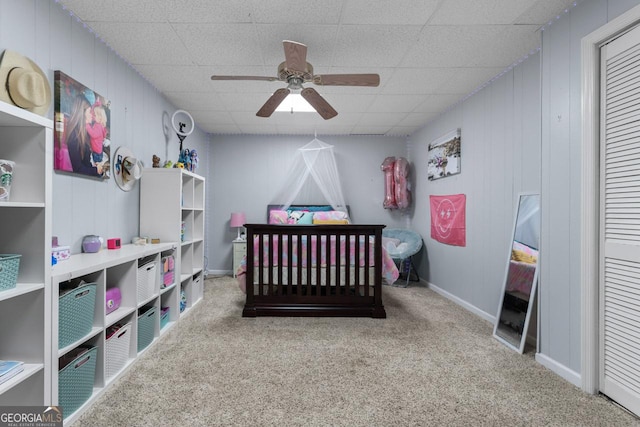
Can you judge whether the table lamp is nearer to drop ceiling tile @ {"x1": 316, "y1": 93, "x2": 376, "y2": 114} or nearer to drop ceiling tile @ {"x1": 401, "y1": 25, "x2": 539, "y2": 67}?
drop ceiling tile @ {"x1": 316, "y1": 93, "x2": 376, "y2": 114}

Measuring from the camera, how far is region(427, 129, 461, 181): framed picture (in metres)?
3.60

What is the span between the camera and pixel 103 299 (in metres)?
1.77

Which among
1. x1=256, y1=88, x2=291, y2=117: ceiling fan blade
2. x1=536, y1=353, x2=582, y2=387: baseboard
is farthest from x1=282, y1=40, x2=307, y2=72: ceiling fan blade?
x1=536, y1=353, x2=582, y2=387: baseboard

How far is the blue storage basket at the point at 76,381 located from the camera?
4.81ft

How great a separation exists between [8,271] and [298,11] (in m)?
2.04

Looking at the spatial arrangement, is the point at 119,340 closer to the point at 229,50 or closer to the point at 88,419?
the point at 88,419

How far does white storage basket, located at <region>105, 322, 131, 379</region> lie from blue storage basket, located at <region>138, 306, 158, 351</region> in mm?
152

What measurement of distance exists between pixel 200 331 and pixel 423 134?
3.85 meters

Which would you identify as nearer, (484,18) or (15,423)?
(15,423)

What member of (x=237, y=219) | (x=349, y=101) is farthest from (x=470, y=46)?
(x=237, y=219)

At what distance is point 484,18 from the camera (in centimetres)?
208

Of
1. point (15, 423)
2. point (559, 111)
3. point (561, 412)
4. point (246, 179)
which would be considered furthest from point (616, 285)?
point (246, 179)

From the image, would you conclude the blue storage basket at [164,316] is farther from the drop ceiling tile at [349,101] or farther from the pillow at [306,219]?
the drop ceiling tile at [349,101]

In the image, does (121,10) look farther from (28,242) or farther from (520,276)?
(520,276)
